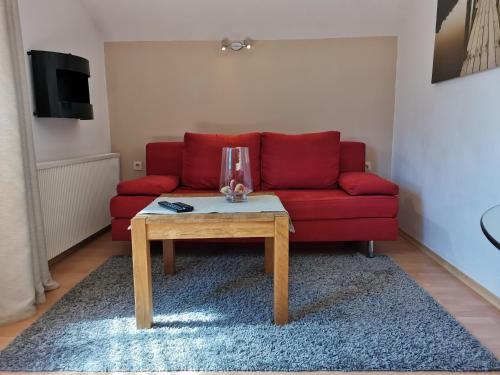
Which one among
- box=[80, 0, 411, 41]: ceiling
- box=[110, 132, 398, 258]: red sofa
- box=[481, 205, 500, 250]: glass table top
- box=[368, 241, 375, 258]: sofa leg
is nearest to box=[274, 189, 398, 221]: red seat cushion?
box=[110, 132, 398, 258]: red sofa

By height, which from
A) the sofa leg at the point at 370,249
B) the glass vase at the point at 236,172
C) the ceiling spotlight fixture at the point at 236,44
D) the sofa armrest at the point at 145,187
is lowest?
the sofa leg at the point at 370,249

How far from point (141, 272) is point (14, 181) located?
76cm

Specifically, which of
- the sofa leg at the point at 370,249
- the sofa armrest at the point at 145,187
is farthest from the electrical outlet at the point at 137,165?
the sofa leg at the point at 370,249

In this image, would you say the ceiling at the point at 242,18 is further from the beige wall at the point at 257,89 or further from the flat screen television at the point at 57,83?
the flat screen television at the point at 57,83

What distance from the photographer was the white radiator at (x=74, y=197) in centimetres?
225

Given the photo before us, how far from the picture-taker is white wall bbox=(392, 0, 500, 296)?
1.90 meters

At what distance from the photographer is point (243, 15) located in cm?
300

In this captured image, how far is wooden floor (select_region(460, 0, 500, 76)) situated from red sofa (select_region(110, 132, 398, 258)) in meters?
0.88

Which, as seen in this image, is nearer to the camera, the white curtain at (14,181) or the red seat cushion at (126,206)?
the white curtain at (14,181)

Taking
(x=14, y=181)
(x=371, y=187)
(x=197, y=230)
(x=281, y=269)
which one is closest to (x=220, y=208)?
(x=197, y=230)

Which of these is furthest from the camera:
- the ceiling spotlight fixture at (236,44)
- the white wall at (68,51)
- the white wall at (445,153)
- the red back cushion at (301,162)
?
the ceiling spotlight fixture at (236,44)

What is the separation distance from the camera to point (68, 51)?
2686mm

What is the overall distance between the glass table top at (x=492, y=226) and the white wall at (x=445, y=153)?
0.77m

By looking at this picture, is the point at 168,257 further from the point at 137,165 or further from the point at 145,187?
the point at 137,165
